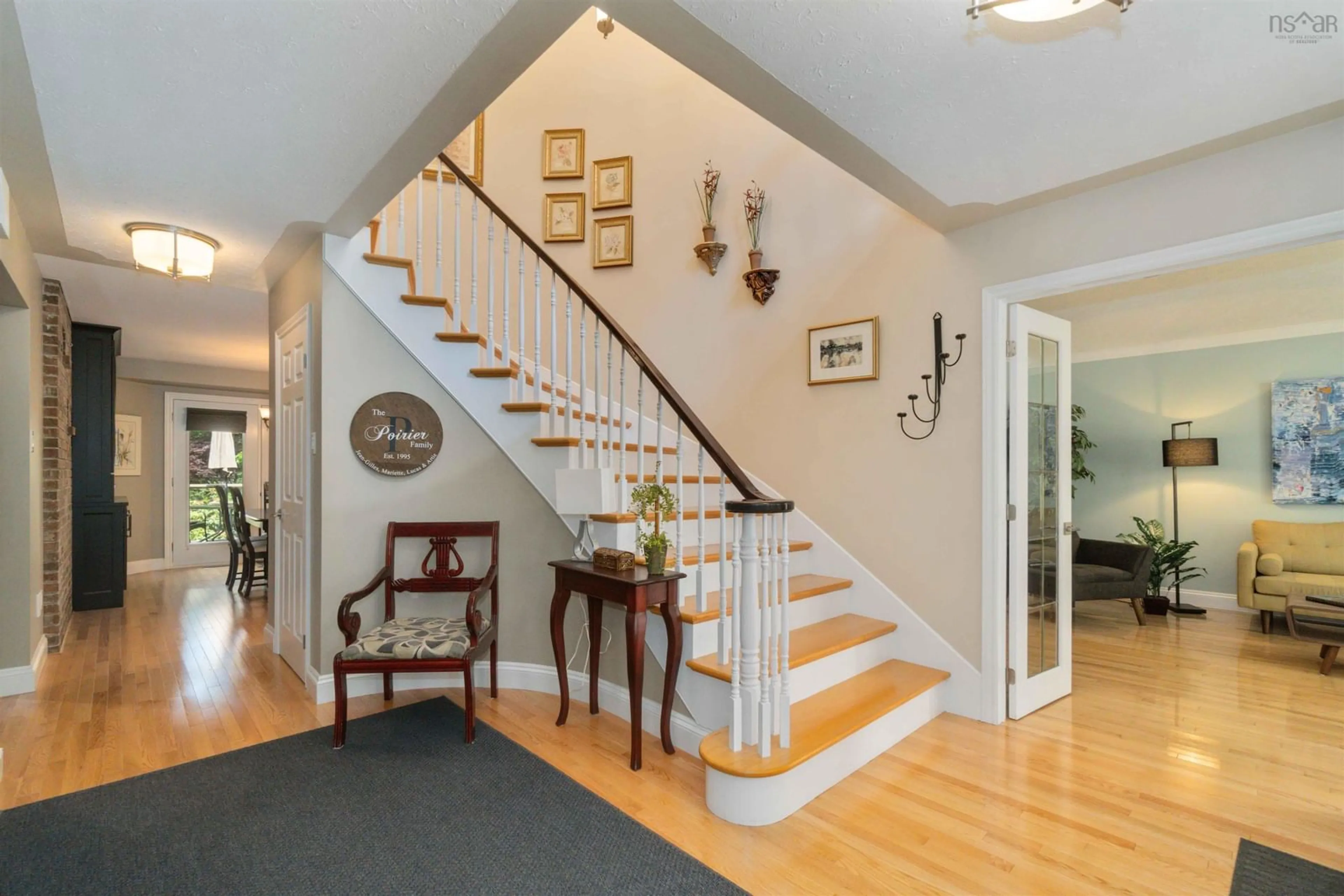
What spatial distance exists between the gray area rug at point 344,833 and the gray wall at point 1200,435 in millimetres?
5883

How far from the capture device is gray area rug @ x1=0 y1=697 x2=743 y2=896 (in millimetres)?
1805

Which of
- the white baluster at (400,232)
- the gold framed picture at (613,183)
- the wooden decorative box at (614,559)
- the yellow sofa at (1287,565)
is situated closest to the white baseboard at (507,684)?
the wooden decorative box at (614,559)

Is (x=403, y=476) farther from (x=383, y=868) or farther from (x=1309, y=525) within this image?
(x=1309, y=525)

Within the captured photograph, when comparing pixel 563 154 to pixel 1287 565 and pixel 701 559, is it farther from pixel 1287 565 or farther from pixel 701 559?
pixel 1287 565

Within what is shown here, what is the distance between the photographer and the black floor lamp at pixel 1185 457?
212 inches

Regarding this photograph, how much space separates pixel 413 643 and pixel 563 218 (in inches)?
129

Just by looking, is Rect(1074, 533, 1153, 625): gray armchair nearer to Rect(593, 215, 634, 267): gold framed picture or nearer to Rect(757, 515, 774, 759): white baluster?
Rect(757, 515, 774, 759): white baluster

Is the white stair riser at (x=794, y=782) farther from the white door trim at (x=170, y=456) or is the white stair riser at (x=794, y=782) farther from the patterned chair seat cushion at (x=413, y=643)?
the white door trim at (x=170, y=456)

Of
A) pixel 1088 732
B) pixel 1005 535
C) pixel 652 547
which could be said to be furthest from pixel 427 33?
pixel 1088 732

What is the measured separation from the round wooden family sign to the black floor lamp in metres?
6.13

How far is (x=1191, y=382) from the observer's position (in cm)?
569

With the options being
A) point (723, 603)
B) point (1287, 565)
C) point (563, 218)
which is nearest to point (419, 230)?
point (563, 218)

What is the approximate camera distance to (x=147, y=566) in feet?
24.4

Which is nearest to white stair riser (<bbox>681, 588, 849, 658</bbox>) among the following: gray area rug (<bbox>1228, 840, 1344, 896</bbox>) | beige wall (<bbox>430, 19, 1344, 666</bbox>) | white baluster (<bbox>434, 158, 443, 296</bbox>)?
beige wall (<bbox>430, 19, 1344, 666</bbox>)
